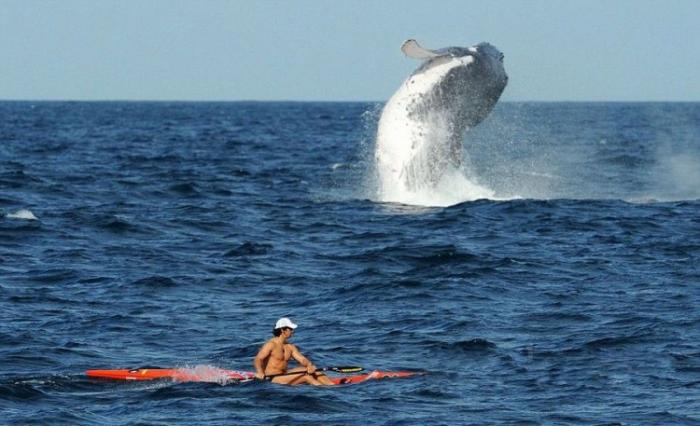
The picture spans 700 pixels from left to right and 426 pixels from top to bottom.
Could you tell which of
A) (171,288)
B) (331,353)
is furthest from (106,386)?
(171,288)

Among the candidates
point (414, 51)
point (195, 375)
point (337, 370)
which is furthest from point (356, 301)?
point (414, 51)

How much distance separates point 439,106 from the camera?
27547 mm

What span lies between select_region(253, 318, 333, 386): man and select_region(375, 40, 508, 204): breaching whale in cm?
1065

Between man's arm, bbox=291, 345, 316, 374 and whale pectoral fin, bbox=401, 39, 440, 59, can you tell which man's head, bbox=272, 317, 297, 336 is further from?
whale pectoral fin, bbox=401, 39, 440, 59

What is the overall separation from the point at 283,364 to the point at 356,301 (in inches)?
179

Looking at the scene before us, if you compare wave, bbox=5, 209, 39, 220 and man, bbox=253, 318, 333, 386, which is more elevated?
wave, bbox=5, 209, 39, 220

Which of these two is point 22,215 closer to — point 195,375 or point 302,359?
point 195,375

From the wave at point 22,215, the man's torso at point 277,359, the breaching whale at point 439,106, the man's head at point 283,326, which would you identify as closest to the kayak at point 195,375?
the man's torso at point 277,359

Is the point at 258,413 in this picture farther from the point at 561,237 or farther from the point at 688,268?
the point at 561,237

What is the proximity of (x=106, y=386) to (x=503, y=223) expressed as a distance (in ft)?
49.8

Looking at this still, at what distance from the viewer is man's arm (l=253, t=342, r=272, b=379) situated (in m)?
16.4

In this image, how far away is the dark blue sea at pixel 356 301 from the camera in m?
15.4

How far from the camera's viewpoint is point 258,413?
1490cm

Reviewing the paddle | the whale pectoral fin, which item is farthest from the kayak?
the whale pectoral fin
